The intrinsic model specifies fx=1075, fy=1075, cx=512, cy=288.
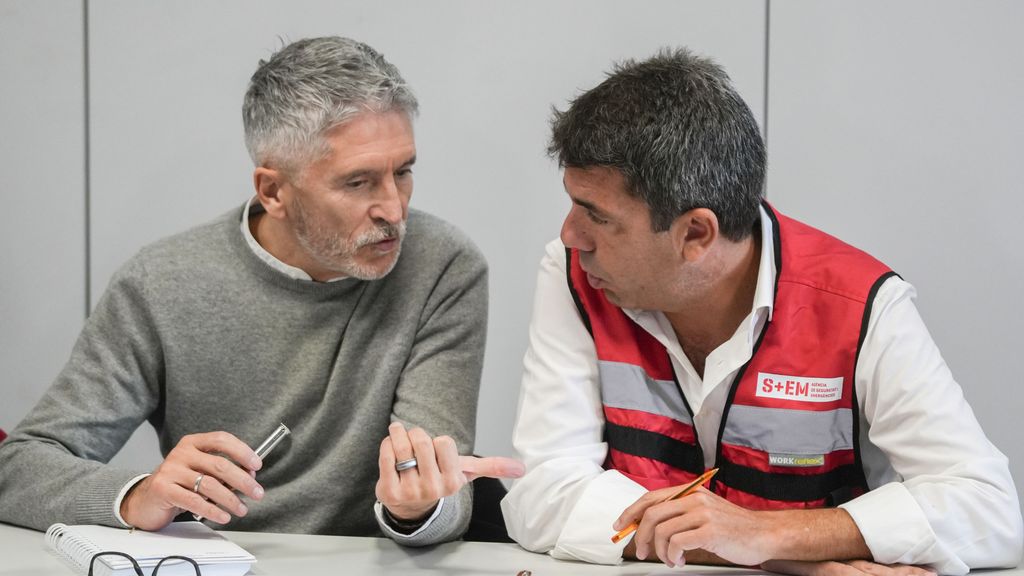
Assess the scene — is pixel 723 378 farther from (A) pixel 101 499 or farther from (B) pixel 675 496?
(A) pixel 101 499

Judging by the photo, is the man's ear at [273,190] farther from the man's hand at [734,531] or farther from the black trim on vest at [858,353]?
the black trim on vest at [858,353]

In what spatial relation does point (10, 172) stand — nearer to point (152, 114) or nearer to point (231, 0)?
point (152, 114)

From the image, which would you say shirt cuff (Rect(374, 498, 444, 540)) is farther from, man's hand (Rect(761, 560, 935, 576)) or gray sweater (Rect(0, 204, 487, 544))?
man's hand (Rect(761, 560, 935, 576))

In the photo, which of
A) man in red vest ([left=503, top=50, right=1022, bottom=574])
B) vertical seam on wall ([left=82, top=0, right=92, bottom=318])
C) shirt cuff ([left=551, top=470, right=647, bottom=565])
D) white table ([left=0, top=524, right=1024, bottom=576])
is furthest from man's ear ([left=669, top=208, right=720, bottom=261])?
vertical seam on wall ([left=82, top=0, right=92, bottom=318])

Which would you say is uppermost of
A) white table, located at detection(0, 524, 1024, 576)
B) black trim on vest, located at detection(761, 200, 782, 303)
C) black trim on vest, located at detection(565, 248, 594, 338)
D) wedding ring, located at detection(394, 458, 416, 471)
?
black trim on vest, located at detection(761, 200, 782, 303)

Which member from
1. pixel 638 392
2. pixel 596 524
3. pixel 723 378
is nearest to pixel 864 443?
pixel 723 378

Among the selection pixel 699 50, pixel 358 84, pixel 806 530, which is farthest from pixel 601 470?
pixel 699 50

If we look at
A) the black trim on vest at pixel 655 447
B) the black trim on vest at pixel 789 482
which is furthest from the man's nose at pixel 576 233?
the black trim on vest at pixel 789 482

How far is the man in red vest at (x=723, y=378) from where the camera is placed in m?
1.46

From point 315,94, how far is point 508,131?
0.93m

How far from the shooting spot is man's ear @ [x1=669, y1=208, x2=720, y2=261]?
1648 millimetres

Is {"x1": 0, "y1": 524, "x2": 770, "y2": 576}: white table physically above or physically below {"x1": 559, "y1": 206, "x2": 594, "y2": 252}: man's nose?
below

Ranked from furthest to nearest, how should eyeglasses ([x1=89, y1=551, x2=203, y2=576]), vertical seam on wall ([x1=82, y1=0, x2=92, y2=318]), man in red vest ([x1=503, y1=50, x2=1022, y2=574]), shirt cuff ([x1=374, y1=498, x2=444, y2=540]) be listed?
vertical seam on wall ([x1=82, y1=0, x2=92, y2=318]) < shirt cuff ([x1=374, y1=498, x2=444, y2=540]) < man in red vest ([x1=503, y1=50, x2=1022, y2=574]) < eyeglasses ([x1=89, y1=551, x2=203, y2=576])

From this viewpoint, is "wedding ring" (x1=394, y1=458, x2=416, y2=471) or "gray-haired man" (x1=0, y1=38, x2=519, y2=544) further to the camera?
"gray-haired man" (x1=0, y1=38, x2=519, y2=544)
